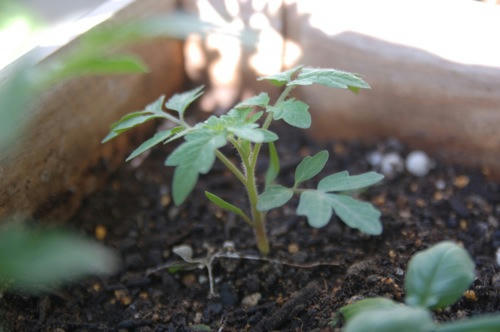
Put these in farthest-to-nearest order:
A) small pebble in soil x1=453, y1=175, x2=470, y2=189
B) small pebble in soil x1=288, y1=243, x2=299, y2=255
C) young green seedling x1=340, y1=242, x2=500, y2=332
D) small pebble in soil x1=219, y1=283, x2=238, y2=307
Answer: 1. small pebble in soil x1=453, y1=175, x2=470, y2=189
2. small pebble in soil x1=288, y1=243, x2=299, y2=255
3. small pebble in soil x1=219, y1=283, x2=238, y2=307
4. young green seedling x1=340, y1=242, x2=500, y2=332

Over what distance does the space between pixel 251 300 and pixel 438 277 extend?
45 cm

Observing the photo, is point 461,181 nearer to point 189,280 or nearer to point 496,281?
point 496,281

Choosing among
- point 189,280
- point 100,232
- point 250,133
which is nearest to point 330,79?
point 250,133

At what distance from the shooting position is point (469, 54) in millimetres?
1199

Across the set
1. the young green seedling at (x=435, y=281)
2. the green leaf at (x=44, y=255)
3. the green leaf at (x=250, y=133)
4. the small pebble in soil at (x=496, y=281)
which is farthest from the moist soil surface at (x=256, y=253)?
the green leaf at (x=44, y=255)

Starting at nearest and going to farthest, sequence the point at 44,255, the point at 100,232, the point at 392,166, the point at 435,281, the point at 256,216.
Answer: the point at 44,255
the point at 435,281
the point at 256,216
the point at 100,232
the point at 392,166

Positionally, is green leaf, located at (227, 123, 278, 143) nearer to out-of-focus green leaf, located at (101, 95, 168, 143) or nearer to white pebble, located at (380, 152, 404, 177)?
out-of-focus green leaf, located at (101, 95, 168, 143)

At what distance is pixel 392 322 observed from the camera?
59 cm

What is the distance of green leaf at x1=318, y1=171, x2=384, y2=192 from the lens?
86cm

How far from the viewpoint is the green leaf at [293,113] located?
87 cm

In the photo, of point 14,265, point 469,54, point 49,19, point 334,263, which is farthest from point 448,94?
point 49,19

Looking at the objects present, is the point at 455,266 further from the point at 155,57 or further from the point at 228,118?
the point at 155,57

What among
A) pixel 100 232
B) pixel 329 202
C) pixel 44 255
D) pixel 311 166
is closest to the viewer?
pixel 44 255

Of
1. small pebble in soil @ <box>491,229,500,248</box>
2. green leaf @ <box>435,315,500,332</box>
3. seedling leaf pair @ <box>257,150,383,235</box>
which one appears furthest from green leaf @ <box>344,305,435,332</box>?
small pebble in soil @ <box>491,229,500,248</box>
